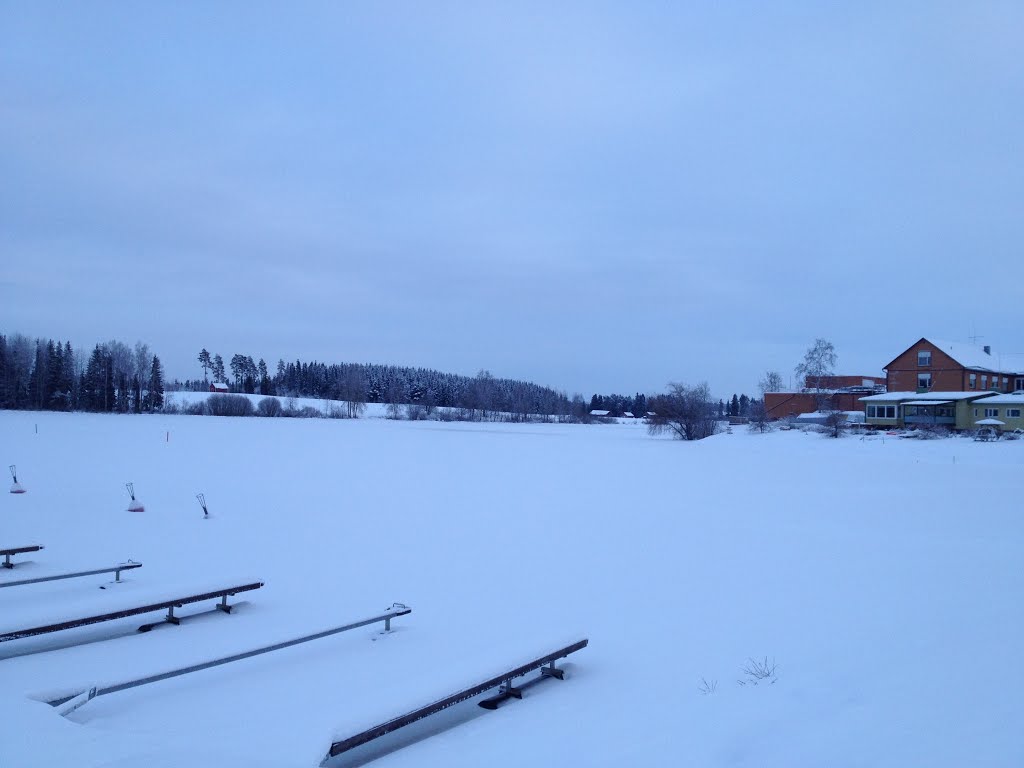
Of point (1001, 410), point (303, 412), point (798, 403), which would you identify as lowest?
point (303, 412)

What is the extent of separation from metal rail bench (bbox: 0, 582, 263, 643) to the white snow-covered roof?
188 ft

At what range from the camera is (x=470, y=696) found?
4930 mm

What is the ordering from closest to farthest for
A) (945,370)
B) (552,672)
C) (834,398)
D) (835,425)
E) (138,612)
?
(552,672)
(138,612)
(835,425)
(945,370)
(834,398)

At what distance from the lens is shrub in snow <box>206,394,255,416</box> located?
8931 cm

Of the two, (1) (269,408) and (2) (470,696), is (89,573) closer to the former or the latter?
(2) (470,696)

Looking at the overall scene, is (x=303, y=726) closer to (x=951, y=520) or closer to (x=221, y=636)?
(x=221, y=636)

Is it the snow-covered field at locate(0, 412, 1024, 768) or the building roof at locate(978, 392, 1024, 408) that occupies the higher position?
the building roof at locate(978, 392, 1024, 408)

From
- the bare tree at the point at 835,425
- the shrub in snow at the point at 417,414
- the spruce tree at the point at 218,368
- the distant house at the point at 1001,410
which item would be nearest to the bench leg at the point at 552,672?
the bare tree at the point at 835,425

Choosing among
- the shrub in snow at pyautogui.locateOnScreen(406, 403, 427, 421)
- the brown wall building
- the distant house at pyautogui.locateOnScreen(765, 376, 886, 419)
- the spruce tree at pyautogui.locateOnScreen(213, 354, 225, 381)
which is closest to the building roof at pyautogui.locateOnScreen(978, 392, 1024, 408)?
the distant house at pyautogui.locateOnScreen(765, 376, 886, 419)

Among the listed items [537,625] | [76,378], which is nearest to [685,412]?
[537,625]

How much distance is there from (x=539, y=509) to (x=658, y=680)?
31.5 feet

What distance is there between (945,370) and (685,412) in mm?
20652

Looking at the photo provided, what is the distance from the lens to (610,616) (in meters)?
7.62

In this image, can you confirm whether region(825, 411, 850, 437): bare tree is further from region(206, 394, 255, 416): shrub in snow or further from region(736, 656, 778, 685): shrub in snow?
region(206, 394, 255, 416): shrub in snow
